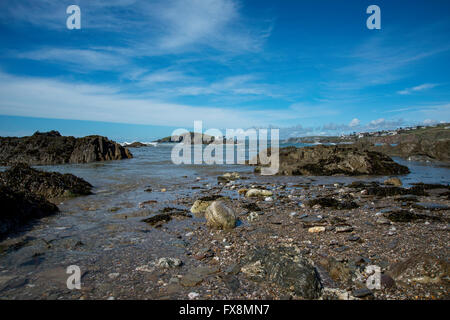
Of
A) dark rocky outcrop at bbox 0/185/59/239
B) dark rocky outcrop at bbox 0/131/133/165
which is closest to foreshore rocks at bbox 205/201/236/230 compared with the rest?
dark rocky outcrop at bbox 0/185/59/239

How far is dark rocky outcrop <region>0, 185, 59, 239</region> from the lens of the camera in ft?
22.7

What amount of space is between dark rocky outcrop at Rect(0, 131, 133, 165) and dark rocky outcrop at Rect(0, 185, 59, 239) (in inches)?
880

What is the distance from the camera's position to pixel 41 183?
11.8m

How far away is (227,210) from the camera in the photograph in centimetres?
754

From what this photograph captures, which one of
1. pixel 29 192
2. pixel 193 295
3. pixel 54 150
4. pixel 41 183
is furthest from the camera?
pixel 54 150

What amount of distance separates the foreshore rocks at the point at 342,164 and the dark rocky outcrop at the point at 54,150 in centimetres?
2138

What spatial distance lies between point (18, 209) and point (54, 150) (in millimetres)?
25297

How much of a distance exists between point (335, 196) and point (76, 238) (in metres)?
10.2

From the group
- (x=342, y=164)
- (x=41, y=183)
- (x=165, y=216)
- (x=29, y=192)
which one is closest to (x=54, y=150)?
(x=41, y=183)

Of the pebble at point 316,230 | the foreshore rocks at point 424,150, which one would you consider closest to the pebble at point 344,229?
the pebble at point 316,230

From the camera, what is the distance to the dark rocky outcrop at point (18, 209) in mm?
6931

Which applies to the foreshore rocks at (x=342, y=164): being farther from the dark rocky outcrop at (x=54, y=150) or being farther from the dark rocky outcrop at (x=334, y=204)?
the dark rocky outcrop at (x=54, y=150)

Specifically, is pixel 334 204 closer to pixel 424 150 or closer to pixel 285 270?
pixel 285 270
